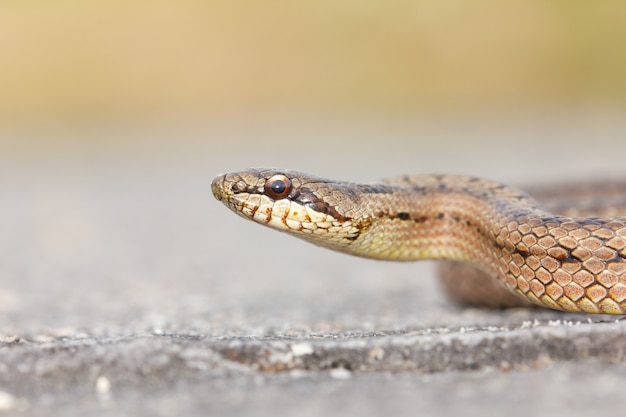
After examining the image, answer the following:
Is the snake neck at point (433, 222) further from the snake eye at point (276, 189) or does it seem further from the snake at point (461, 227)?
the snake eye at point (276, 189)

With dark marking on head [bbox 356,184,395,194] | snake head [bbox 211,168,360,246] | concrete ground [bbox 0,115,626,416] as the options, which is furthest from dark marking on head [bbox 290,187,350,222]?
concrete ground [bbox 0,115,626,416]

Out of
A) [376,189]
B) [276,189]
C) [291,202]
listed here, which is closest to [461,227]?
[376,189]

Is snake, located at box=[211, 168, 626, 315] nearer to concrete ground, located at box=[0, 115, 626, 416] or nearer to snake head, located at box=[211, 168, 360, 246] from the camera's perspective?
snake head, located at box=[211, 168, 360, 246]

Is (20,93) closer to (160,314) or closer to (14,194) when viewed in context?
(14,194)

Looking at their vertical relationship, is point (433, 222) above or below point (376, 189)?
below

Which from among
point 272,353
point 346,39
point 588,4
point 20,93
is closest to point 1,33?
point 20,93

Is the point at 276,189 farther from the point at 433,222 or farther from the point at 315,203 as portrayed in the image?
the point at 433,222
